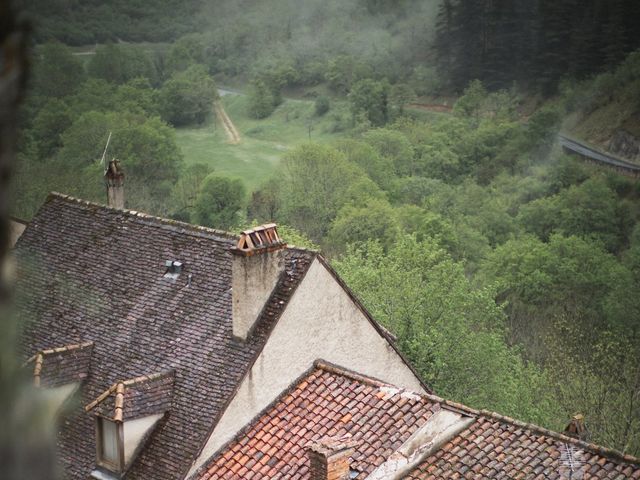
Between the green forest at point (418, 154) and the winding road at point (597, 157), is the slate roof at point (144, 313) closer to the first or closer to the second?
the green forest at point (418, 154)

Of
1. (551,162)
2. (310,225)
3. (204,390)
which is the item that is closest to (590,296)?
(310,225)

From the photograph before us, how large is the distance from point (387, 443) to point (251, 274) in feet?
14.5

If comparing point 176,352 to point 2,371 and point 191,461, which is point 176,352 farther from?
point 2,371

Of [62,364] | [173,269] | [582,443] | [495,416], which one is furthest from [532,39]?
[582,443]

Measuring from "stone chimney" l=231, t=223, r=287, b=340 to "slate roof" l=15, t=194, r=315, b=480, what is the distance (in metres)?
0.27

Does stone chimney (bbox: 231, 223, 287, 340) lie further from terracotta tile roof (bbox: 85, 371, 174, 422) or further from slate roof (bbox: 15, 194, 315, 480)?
terracotta tile roof (bbox: 85, 371, 174, 422)

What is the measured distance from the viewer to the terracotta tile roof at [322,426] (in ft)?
56.9

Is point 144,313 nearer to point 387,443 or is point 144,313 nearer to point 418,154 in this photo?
point 387,443

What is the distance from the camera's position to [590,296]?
60938 mm

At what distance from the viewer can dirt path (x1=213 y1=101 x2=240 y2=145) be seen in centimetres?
11234

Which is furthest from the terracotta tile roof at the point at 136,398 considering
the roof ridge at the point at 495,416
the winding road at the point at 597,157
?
the winding road at the point at 597,157

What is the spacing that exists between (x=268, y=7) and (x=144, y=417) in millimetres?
149990

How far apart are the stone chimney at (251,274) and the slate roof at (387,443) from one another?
1910 mm

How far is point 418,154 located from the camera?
104 metres
